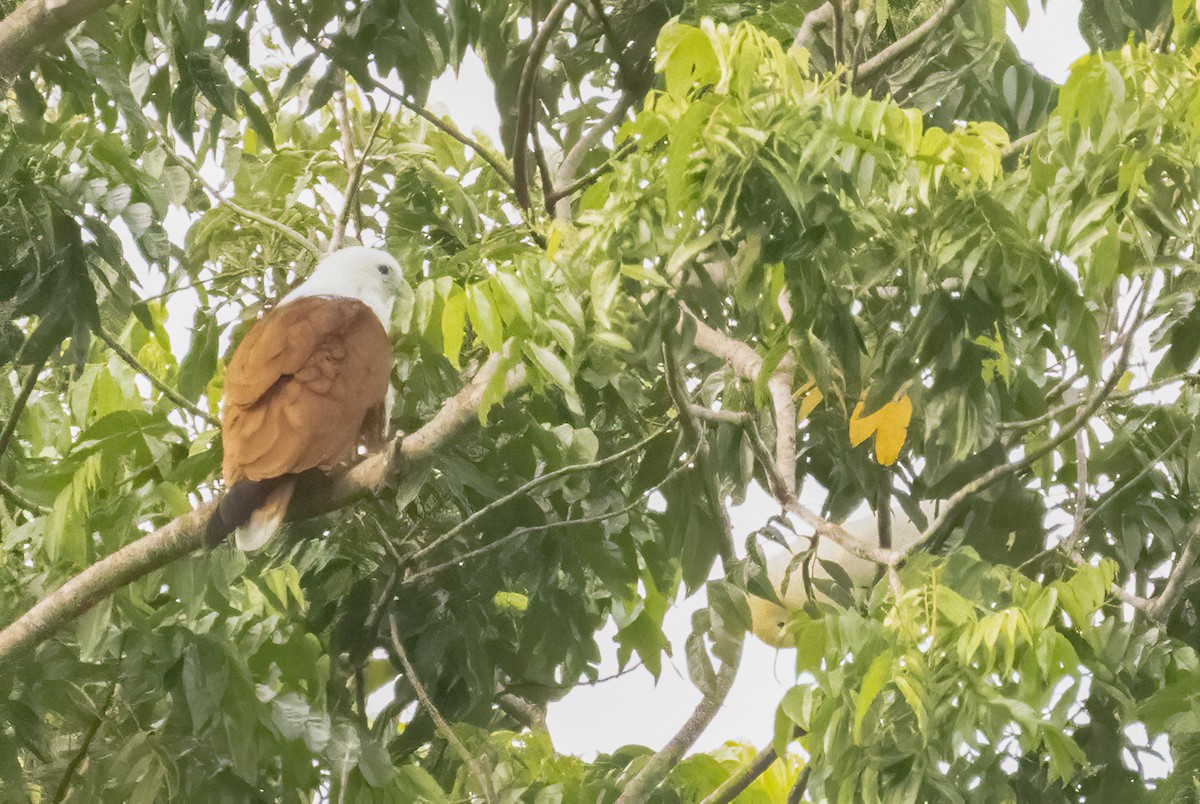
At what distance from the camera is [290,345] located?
63.2 inches

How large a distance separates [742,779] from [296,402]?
73 centimetres

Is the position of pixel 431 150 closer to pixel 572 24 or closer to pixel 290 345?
pixel 572 24

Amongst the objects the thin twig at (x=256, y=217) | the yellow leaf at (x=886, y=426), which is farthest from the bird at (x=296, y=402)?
the yellow leaf at (x=886, y=426)

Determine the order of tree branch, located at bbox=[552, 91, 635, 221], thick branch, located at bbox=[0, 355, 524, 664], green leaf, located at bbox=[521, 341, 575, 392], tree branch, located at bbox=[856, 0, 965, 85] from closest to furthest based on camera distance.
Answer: green leaf, located at bbox=[521, 341, 575, 392] → thick branch, located at bbox=[0, 355, 524, 664] → tree branch, located at bbox=[856, 0, 965, 85] → tree branch, located at bbox=[552, 91, 635, 221]

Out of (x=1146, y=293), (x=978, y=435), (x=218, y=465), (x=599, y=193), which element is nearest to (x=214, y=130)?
(x=218, y=465)

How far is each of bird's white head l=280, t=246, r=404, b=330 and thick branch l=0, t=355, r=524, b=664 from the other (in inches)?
13.2

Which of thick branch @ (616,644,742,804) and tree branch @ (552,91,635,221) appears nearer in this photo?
thick branch @ (616,644,742,804)

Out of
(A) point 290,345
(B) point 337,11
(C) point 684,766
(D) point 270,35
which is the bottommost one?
(C) point 684,766

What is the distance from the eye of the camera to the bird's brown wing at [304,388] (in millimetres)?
1504

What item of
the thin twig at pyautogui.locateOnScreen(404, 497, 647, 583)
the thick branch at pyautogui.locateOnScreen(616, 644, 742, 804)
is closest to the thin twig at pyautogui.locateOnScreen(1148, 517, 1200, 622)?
the thick branch at pyautogui.locateOnScreen(616, 644, 742, 804)

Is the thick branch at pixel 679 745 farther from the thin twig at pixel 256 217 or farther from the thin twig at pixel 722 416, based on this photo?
the thin twig at pixel 256 217

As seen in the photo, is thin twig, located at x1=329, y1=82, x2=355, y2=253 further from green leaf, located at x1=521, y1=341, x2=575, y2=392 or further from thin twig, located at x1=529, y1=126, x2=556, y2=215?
green leaf, located at x1=521, y1=341, x2=575, y2=392

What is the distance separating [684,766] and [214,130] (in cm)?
104

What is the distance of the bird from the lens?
1.47 metres
